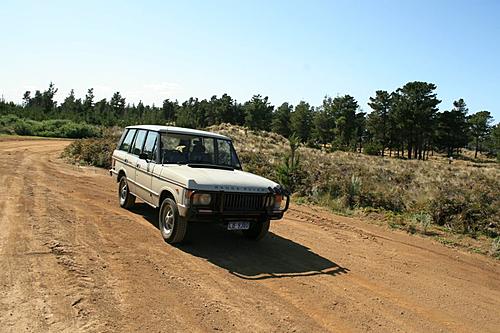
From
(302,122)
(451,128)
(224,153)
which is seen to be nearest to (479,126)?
(451,128)

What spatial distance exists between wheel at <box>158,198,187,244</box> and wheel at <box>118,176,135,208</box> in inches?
93.5

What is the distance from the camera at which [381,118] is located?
211 feet

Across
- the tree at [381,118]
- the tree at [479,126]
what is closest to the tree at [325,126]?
the tree at [381,118]

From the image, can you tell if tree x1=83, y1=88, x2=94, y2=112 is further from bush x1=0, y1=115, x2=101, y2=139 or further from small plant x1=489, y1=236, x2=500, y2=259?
small plant x1=489, y1=236, x2=500, y2=259

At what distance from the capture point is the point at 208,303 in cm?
470

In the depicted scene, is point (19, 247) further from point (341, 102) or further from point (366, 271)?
point (341, 102)

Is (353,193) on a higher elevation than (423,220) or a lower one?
higher

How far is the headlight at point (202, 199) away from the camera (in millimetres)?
6199

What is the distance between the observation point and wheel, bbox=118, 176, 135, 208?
9188 mm

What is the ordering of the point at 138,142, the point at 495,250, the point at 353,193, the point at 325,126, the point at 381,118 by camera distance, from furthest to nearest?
the point at 325,126 < the point at 381,118 < the point at 353,193 < the point at 138,142 < the point at 495,250

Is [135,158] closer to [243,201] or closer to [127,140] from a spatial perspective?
[127,140]

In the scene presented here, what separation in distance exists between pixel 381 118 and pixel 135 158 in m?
60.9

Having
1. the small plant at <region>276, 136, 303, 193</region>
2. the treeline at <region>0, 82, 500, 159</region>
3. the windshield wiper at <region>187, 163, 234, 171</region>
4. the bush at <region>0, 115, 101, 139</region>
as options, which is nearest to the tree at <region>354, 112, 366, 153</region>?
the treeline at <region>0, 82, 500, 159</region>

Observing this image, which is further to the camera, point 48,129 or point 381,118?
point 381,118
